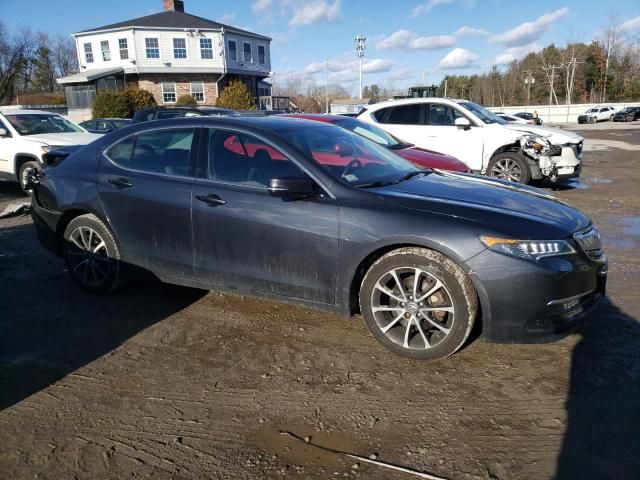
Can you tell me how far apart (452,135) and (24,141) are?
8.43 m

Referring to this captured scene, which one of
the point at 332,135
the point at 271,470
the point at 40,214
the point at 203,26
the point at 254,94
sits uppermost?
the point at 203,26

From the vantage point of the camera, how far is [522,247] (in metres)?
3.11

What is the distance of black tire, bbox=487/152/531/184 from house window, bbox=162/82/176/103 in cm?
3733

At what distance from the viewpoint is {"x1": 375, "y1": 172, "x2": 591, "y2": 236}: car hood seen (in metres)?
3.21

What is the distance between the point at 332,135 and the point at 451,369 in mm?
2268

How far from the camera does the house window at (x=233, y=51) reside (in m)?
42.7

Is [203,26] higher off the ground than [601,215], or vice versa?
[203,26]

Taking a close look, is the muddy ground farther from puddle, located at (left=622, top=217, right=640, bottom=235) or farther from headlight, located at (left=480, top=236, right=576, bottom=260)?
puddle, located at (left=622, top=217, right=640, bottom=235)

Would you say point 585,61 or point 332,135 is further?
point 585,61

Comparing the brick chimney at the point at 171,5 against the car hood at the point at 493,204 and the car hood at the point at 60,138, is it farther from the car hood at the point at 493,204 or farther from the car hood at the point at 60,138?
the car hood at the point at 493,204

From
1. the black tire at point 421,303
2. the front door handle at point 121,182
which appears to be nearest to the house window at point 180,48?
the front door handle at point 121,182

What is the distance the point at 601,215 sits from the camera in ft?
25.2

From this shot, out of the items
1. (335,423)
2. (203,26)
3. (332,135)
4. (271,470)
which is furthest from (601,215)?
(203,26)

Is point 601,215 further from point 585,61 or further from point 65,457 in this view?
point 585,61
